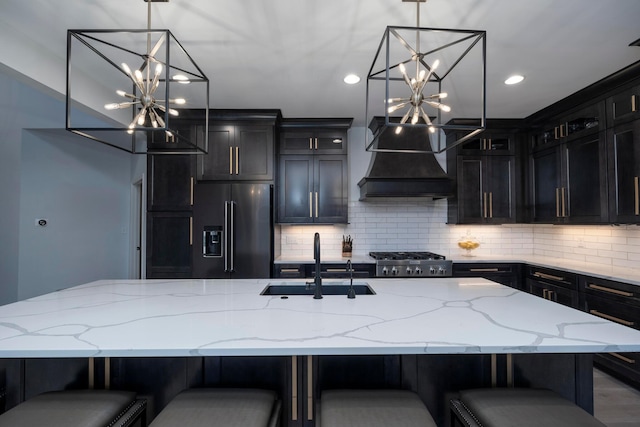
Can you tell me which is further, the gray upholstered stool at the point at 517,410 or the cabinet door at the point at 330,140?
the cabinet door at the point at 330,140

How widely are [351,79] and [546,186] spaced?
2.61 meters

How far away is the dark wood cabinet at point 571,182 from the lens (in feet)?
9.86

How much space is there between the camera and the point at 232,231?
3406 millimetres

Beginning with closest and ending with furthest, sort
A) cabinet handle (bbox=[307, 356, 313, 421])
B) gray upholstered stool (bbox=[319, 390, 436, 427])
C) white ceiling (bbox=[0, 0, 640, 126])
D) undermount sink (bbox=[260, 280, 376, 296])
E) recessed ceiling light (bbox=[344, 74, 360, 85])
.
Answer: gray upholstered stool (bbox=[319, 390, 436, 427]), cabinet handle (bbox=[307, 356, 313, 421]), white ceiling (bbox=[0, 0, 640, 126]), undermount sink (bbox=[260, 280, 376, 296]), recessed ceiling light (bbox=[344, 74, 360, 85])

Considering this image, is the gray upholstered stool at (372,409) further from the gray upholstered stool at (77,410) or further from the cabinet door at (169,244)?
the cabinet door at (169,244)

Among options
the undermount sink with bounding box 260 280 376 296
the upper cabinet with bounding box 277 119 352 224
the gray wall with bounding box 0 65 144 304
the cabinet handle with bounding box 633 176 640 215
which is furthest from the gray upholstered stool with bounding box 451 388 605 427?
the gray wall with bounding box 0 65 144 304

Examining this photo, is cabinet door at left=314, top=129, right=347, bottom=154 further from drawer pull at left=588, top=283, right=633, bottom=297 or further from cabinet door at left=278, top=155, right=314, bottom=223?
drawer pull at left=588, top=283, right=633, bottom=297

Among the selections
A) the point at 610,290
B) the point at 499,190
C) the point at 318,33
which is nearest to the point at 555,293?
the point at 610,290

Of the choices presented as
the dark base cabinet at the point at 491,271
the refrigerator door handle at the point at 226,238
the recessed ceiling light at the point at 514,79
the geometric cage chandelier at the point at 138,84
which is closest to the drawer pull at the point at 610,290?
the dark base cabinet at the point at 491,271

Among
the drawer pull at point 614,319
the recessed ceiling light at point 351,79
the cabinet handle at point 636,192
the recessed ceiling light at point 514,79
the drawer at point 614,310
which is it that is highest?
the recessed ceiling light at point 514,79

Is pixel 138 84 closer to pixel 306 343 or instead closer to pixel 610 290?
pixel 306 343

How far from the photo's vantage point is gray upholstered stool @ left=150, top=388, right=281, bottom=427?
3.40 ft

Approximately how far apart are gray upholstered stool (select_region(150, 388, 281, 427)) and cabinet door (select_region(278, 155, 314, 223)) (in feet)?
8.89

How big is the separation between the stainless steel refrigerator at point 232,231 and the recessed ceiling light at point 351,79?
134cm
